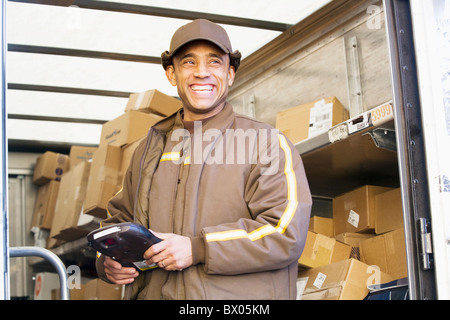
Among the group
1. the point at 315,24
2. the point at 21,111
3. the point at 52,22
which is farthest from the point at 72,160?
the point at 315,24

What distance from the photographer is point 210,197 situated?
2490 mm

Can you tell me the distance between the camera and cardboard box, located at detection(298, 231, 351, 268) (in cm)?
392

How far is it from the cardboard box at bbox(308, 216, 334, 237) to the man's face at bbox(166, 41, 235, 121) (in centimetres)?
168

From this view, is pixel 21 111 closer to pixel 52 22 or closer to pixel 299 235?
pixel 52 22

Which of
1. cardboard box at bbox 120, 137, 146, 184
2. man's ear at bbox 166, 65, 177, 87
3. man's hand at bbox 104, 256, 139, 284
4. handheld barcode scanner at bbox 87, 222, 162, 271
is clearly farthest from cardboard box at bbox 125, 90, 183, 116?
handheld barcode scanner at bbox 87, 222, 162, 271

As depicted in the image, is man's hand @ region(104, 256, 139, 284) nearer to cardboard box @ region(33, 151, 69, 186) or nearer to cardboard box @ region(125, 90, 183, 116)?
cardboard box @ region(125, 90, 183, 116)

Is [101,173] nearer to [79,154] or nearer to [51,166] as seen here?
[79,154]

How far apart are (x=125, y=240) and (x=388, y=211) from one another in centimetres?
205

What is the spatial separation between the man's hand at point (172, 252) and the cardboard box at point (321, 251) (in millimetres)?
1662

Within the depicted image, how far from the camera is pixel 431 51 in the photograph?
278 cm

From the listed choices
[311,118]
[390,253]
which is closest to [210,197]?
[390,253]

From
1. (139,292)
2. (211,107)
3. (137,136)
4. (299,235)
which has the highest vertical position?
(137,136)

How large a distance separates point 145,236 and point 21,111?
173 inches

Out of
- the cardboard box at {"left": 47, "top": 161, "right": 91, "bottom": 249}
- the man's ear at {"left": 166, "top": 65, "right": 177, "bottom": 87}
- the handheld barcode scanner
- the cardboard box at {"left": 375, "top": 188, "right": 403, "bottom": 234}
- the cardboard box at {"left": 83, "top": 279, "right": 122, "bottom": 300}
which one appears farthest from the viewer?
the cardboard box at {"left": 47, "top": 161, "right": 91, "bottom": 249}
